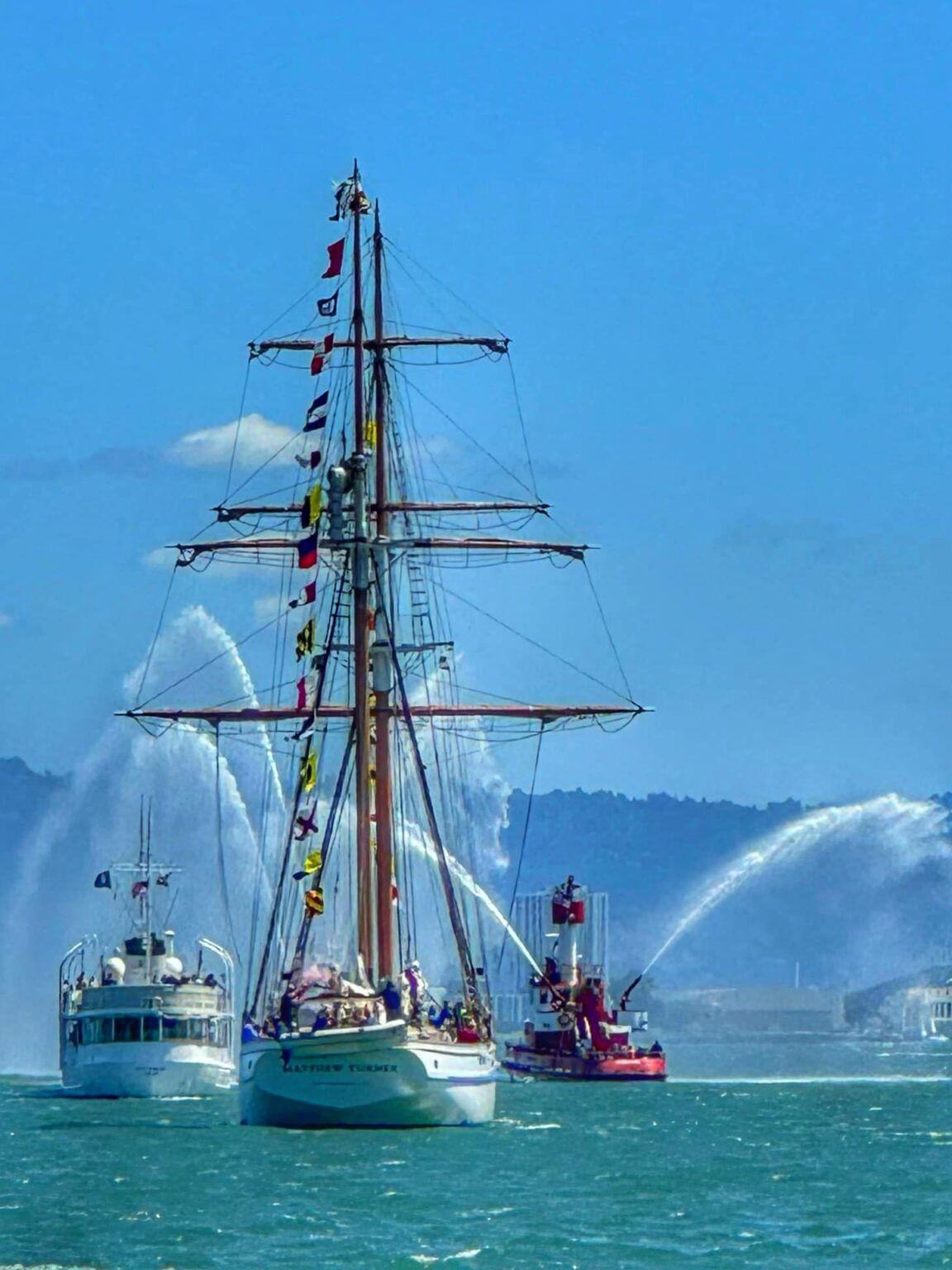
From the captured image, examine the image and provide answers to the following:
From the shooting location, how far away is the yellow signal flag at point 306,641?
4683 inches

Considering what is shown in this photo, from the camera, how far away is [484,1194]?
291ft

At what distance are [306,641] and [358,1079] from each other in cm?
1915

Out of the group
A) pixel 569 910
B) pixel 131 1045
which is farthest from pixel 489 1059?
pixel 569 910

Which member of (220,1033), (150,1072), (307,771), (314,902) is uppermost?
(307,771)

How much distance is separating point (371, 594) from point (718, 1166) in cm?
2690

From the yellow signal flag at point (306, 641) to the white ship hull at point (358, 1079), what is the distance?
632 inches

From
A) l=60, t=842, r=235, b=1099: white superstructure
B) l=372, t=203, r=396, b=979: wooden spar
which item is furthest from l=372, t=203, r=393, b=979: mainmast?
l=60, t=842, r=235, b=1099: white superstructure

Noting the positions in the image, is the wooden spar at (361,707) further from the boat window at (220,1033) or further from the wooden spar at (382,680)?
the boat window at (220,1033)

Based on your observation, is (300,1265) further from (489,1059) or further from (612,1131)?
(612,1131)

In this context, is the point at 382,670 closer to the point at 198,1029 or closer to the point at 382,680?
the point at 382,680

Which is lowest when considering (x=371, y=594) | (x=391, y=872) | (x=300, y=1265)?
(x=300, y=1265)

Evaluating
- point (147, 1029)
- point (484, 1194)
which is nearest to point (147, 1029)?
point (147, 1029)

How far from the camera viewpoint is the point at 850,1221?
84.2 metres

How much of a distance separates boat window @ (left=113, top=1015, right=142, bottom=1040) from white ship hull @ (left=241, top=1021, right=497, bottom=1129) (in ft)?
150
